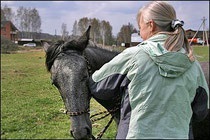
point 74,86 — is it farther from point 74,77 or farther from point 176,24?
point 176,24

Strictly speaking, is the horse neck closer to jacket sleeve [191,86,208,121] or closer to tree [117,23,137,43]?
jacket sleeve [191,86,208,121]

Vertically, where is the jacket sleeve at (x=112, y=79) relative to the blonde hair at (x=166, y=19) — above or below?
below

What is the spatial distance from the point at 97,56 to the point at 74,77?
2.10 feet

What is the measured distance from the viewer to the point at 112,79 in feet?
7.35

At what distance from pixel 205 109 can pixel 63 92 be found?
1023 millimetres

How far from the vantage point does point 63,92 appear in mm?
2457

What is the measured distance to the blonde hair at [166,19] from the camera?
2.24 m

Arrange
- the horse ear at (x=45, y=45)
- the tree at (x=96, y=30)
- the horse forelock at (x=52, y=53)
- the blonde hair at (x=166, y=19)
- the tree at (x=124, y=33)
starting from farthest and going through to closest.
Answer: the tree at (x=124, y=33), the tree at (x=96, y=30), the horse ear at (x=45, y=45), the horse forelock at (x=52, y=53), the blonde hair at (x=166, y=19)

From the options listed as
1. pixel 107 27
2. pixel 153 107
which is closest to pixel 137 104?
pixel 153 107

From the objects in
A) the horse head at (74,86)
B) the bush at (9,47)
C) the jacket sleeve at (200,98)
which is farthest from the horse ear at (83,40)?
the bush at (9,47)

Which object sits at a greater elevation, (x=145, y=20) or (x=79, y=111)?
(x=145, y=20)

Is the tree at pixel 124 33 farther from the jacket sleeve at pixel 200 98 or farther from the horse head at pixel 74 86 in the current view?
the jacket sleeve at pixel 200 98

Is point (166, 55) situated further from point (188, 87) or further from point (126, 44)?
point (126, 44)

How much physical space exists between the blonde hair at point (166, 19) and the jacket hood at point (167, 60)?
8cm
